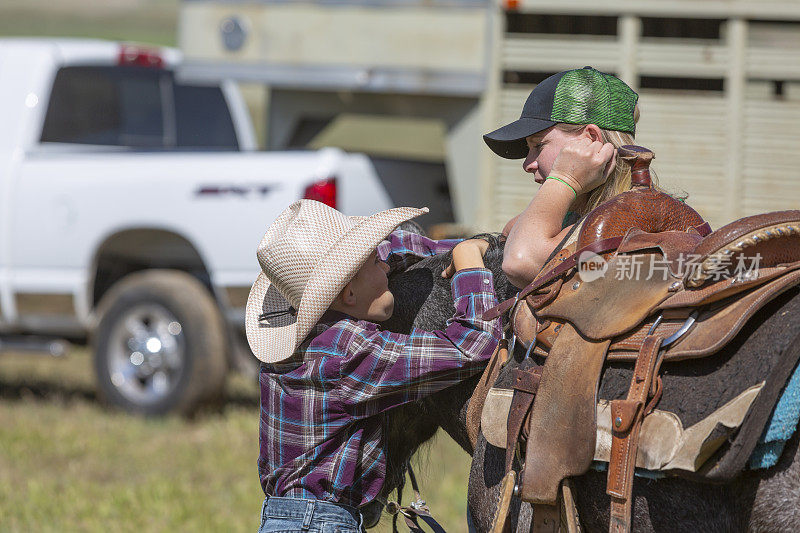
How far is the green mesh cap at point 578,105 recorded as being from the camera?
83.0 inches

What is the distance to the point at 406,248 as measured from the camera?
2.52m

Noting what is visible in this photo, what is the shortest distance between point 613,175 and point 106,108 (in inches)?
227

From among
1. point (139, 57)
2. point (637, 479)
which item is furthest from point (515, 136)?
point (139, 57)

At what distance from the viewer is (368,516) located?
2.40 meters

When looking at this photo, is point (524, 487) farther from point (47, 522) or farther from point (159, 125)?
point (159, 125)

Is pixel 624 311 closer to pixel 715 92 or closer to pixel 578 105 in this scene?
pixel 578 105

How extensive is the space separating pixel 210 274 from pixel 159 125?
5.22ft

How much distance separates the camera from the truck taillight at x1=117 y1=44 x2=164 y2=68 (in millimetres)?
7223

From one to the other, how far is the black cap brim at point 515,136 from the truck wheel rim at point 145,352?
4.46 metres

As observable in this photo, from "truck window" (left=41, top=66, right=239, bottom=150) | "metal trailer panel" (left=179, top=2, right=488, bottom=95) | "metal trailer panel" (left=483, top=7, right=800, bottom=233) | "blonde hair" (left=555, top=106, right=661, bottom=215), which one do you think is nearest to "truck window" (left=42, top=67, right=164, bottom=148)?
"truck window" (left=41, top=66, right=239, bottom=150)

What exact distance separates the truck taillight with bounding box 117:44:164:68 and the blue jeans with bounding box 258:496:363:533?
18.4ft

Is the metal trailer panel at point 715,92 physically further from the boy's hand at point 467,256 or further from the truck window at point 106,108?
the boy's hand at point 467,256

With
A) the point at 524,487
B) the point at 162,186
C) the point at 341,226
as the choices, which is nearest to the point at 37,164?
the point at 162,186

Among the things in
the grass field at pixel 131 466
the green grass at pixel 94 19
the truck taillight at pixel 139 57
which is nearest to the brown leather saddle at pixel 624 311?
the grass field at pixel 131 466
